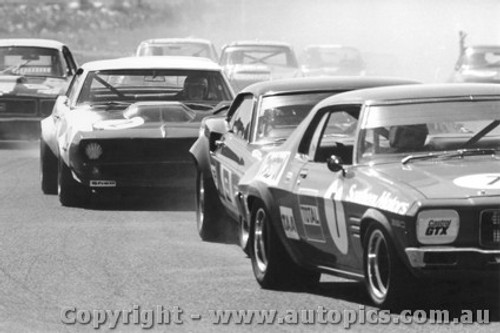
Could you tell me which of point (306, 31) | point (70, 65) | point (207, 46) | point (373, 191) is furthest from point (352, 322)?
point (306, 31)

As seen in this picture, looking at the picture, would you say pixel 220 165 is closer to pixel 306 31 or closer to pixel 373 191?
pixel 373 191

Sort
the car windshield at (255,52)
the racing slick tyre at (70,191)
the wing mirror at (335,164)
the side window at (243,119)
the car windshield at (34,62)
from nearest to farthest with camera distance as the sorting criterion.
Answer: the wing mirror at (335,164), the side window at (243,119), the racing slick tyre at (70,191), the car windshield at (34,62), the car windshield at (255,52)

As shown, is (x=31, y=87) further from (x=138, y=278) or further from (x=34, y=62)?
(x=138, y=278)

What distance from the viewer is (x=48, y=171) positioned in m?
16.1

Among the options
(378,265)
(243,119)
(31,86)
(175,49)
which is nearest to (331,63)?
(175,49)

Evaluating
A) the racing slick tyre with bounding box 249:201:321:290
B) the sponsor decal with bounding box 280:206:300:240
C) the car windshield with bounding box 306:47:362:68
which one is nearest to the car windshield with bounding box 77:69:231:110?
the racing slick tyre with bounding box 249:201:321:290

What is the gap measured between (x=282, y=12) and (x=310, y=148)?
62.5 meters

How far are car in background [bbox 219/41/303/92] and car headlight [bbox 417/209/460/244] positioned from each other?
22743mm

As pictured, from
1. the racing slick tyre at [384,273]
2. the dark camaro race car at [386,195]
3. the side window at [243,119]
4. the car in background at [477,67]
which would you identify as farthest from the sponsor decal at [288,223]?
the car in background at [477,67]

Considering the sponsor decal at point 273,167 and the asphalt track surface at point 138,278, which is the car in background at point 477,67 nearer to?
the asphalt track surface at point 138,278

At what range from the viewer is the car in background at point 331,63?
1443 inches

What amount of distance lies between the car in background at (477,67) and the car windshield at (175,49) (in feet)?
18.0

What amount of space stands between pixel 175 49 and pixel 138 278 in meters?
22.7

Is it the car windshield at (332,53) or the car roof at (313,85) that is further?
the car windshield at (332,53)
